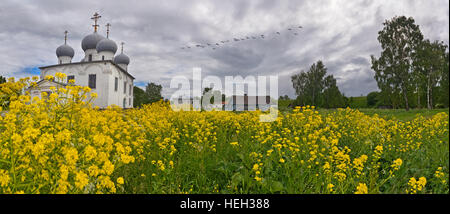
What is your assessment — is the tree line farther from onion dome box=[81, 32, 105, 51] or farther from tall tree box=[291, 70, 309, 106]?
onion dome box=[81, 32, 105, 51]

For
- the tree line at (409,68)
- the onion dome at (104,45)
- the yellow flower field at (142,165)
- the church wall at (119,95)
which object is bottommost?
the yellow flower field at (142,165)

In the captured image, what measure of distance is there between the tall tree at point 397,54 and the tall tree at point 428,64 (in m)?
0.62

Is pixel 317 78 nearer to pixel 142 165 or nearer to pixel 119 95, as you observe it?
pixel 119 95

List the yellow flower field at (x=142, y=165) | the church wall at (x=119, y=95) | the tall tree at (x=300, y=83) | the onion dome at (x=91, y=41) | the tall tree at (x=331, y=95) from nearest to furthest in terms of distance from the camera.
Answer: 1. the yellow flower field at (x=142, y=165)
2. the church wall at (x=119, y=95)
3. the tall tree at (x=331, y=95)
4. the onion dome at (x=91, y=41)
5. the tall tree at (x=300, y=83)

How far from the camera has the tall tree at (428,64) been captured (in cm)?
1714

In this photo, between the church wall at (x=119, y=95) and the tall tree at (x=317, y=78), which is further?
the tall tree at (x=317, y=78)

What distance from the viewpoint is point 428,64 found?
1720 centimetres

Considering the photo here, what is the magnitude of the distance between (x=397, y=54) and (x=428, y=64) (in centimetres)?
275

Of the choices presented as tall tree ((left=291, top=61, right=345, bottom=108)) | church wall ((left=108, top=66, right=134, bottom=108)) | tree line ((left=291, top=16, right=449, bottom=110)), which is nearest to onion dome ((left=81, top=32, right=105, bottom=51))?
church wall ((left=108, top=66, right=134, bottom=108))

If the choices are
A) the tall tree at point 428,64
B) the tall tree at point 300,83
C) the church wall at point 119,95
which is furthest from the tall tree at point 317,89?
the church wall at point 119,95

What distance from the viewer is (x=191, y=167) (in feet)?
10.0

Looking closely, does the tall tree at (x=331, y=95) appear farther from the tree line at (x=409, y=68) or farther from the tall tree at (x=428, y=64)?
the tall tree at (x=428, y=64)
